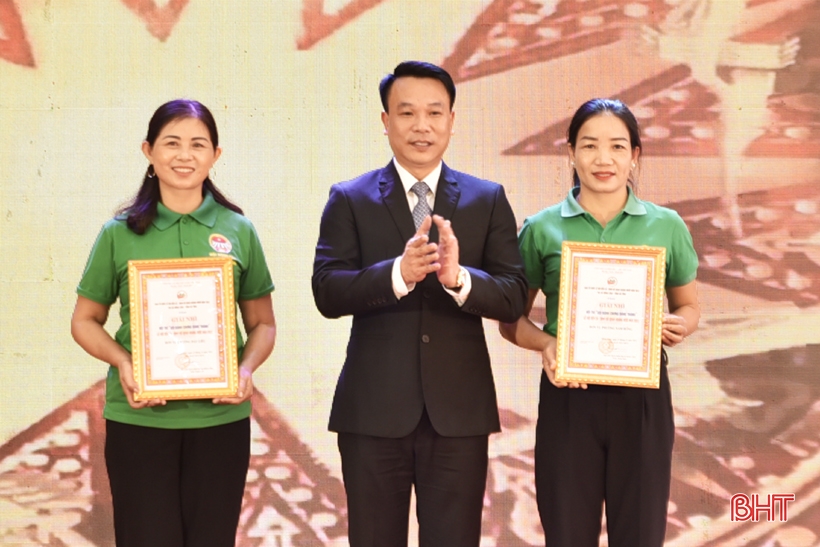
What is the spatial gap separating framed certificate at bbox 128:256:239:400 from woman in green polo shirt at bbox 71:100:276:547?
6 centimetres

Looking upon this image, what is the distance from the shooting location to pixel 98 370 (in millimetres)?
3594

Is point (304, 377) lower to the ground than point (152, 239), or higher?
lower

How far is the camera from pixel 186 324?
7.45 ft

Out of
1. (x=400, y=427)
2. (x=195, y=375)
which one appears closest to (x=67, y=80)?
(x=195, y=375)

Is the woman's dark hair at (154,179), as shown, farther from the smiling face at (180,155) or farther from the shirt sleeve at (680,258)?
the shirt sleeve at (680,258)

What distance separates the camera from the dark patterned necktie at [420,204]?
2.33 meters

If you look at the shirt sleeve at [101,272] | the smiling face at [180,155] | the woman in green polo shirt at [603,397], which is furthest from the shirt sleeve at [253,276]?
the woman in green polo shirt at [603,397]

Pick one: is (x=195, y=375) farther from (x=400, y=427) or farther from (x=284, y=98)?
(x=284, y=98)

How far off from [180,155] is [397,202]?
603 mm

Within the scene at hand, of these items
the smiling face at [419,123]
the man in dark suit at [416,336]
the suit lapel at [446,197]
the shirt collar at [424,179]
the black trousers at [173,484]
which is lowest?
the black trousers at [173,484]

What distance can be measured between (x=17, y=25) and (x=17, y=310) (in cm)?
114

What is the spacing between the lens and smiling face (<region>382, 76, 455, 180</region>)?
2.34 m

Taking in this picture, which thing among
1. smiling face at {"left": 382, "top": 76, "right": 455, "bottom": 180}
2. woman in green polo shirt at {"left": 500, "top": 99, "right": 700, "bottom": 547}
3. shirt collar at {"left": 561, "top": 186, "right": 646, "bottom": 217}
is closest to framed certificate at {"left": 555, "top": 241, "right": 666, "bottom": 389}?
Result: woman in green polo shirt at {"left": 500, "top": 99, "right": 700, "bottom": 547}

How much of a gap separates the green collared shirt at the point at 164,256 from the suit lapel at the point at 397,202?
1.36 feet
